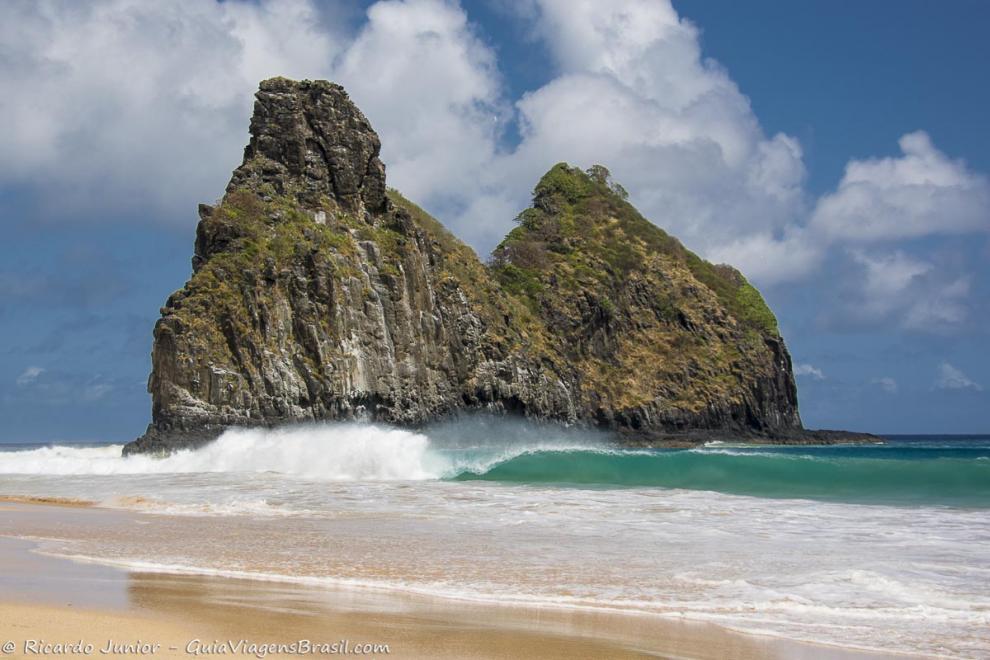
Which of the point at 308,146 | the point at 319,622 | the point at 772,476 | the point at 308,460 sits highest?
the point at 308,146

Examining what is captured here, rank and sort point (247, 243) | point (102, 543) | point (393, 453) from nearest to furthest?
point (102, 543)
point (393, 453)
point (247, 243)

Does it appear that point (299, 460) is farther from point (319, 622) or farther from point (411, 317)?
point (319, 622)

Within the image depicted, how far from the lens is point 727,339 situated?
260 feet

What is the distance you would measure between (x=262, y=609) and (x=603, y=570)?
13.7 ft

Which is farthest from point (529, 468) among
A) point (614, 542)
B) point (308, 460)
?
point (614, 542)

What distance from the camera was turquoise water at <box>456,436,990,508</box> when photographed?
74.5 feet

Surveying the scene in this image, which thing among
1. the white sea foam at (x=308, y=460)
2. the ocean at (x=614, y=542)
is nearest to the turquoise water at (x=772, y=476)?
the ocean at (x=614, y=542)

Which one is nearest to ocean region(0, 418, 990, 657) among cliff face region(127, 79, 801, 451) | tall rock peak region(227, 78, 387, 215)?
cliff face region(127, 79, 801, 451)

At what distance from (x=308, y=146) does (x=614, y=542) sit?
146 ft

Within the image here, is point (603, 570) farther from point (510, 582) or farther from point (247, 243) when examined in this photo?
point (247, 243)

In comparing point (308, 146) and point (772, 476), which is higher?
point (308, 146)

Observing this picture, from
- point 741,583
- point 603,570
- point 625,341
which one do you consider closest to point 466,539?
point 603,570

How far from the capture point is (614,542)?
40.3 feet

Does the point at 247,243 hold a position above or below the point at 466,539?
above
